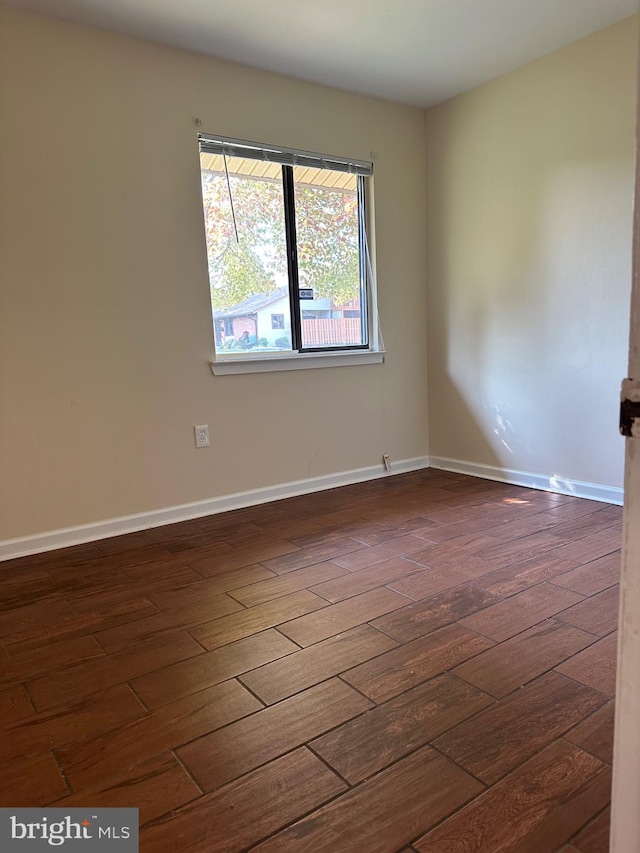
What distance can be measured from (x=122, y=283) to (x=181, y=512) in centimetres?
119

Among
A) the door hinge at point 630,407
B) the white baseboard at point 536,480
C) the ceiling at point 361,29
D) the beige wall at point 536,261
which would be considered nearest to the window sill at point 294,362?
the beige wall at point 536,261

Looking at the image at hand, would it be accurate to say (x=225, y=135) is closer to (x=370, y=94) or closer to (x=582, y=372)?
(x=370, y=94)

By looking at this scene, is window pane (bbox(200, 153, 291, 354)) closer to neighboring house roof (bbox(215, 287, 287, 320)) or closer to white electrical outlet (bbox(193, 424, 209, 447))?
neighboring house roof (bbox(215, 287, 287, 320))

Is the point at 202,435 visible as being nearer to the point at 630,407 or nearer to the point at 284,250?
the point at 284,250

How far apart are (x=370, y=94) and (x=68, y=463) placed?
270 centimetres

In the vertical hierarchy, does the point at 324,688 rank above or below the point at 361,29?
below

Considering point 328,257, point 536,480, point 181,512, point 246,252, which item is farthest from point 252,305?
point 536,480

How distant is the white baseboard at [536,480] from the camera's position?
310 centimetres

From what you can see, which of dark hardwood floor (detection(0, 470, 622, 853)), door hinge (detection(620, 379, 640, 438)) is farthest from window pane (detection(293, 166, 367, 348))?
door hinge (detection(620, 379, 640, 438))

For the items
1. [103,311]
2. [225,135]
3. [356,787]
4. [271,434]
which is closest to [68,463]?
[103,311]

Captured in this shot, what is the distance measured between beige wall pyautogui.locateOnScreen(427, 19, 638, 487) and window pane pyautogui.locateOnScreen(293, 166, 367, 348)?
0.60 m

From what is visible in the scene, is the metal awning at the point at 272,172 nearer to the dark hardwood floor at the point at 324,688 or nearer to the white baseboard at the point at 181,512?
the white baseboard at the point at 181,512

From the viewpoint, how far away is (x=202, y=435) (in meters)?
3.10

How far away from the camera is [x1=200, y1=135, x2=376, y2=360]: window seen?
3.08 metres
